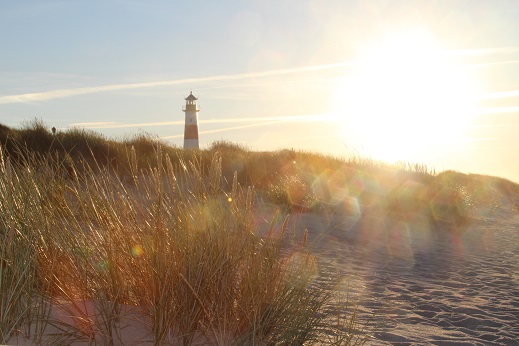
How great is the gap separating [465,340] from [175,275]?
2791 mm

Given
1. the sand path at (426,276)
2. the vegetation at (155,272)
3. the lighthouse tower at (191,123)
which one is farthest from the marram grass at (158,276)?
the lighthouse tower at (191,123)

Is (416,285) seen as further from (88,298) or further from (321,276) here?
(88,298)

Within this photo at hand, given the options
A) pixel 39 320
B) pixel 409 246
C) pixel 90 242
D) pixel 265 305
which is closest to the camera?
pixel 39 320

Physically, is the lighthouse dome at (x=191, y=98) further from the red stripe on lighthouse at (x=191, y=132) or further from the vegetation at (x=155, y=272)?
the vegetation at (x=155, y=272)

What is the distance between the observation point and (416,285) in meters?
7.20

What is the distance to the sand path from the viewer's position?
5.32 meters

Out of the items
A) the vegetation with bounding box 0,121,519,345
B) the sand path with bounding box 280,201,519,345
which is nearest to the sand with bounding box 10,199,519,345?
the sand path with bounding box 280,201,519,345

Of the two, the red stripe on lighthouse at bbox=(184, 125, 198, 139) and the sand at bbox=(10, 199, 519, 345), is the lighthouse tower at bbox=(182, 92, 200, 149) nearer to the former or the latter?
the red stripe on lighthouse at bbox=(184, 125, 198, 139)

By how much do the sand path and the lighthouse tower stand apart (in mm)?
28789

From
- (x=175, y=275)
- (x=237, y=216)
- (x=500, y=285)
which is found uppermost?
(x=237, y=216)

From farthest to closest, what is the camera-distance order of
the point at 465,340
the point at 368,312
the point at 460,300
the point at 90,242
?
1. the point at 460,300
2. the point at 368,312
3. the point at 465,340
4. the point at 90,242

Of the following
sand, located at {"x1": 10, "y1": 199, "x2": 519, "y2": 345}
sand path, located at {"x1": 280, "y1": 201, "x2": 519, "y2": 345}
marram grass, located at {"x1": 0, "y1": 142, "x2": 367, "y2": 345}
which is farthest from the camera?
sand path, located at {"x1": 280, "y1": 201, "x2": 519, "y2": 345}

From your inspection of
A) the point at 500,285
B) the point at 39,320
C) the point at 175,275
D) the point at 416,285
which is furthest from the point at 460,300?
the point at 39,320

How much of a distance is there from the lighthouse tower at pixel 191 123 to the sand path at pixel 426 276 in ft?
94.5
